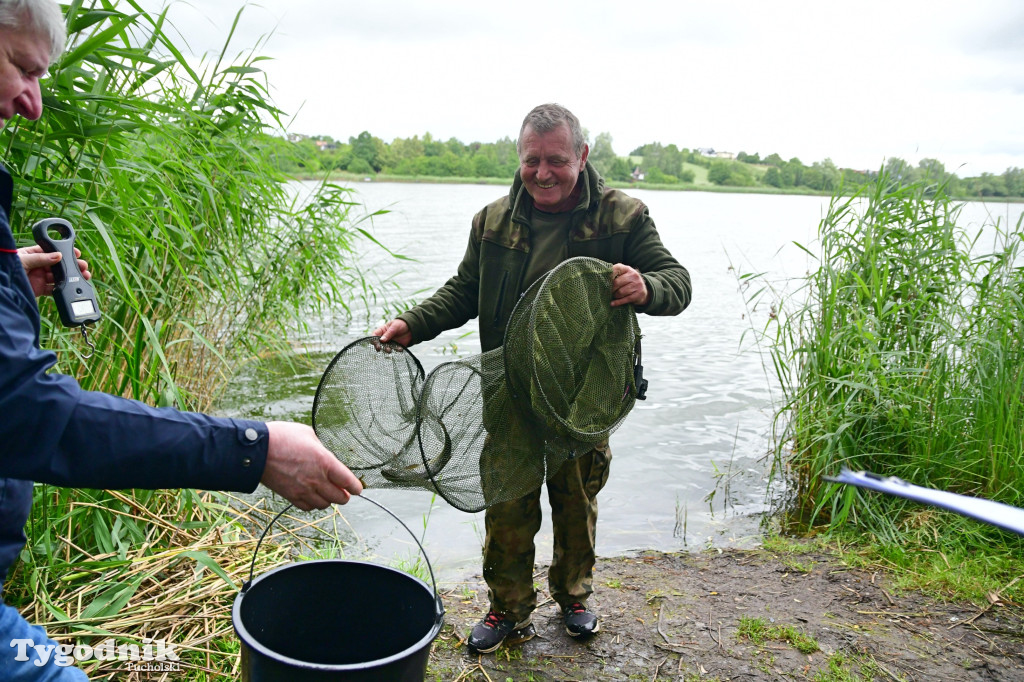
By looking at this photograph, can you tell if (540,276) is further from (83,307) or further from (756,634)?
(756,634)

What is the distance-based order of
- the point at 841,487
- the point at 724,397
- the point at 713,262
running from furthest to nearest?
1. the point at 713,262
2. the point at 724,397
3. the point at 841,487

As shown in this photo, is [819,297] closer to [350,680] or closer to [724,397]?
[724,397]

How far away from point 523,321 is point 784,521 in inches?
124

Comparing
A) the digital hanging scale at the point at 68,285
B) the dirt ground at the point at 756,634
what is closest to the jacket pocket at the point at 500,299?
the dirt ground at the point at 756,634

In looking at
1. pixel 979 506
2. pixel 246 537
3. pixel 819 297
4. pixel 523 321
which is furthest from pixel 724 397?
pixel 979 506

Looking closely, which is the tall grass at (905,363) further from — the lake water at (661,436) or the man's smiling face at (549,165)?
the man's smiling face at (549,165)

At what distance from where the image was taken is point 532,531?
3275 mm

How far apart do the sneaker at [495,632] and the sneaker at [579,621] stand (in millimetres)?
159

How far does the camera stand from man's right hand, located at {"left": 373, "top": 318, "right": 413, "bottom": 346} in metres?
3.08

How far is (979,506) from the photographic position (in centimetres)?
141

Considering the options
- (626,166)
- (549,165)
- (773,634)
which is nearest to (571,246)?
(549,165)

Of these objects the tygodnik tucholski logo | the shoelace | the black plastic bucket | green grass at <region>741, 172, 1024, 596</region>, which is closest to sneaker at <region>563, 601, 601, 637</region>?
the shoelace

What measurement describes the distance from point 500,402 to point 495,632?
1002 mm

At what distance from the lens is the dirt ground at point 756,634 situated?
3.10 metres
